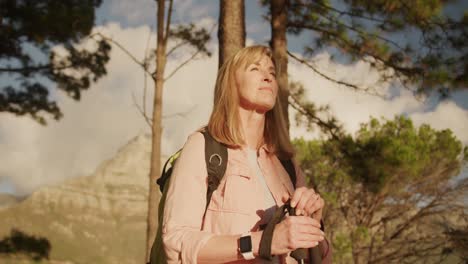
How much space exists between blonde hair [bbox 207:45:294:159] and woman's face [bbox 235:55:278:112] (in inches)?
0.9

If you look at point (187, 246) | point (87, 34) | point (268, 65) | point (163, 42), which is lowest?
point (187, 246)

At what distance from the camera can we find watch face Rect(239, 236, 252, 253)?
1.43 m

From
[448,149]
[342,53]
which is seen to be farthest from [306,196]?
[448,149]

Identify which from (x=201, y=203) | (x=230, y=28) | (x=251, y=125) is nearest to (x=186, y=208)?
(x=201, y=203)

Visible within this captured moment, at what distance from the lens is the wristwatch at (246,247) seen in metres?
1.43

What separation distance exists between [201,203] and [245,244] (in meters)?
0.23

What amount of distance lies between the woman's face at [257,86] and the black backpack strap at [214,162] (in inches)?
8.8

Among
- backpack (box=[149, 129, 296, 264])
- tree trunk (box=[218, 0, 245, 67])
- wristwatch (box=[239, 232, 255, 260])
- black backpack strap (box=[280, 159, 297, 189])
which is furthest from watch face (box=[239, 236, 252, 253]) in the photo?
tree trunk (box=[218, 0, 245, 67])

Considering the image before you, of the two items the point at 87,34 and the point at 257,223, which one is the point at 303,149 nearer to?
the point at 87,34

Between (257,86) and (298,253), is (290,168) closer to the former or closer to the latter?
(257,86)

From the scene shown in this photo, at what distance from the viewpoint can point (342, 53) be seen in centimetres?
688

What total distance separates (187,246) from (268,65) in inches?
31.5

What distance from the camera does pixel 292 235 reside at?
141cm

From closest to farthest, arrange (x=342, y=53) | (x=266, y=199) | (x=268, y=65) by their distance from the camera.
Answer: (x=266, y=199) → (x=268, y=65) → (x=342, y=53)
